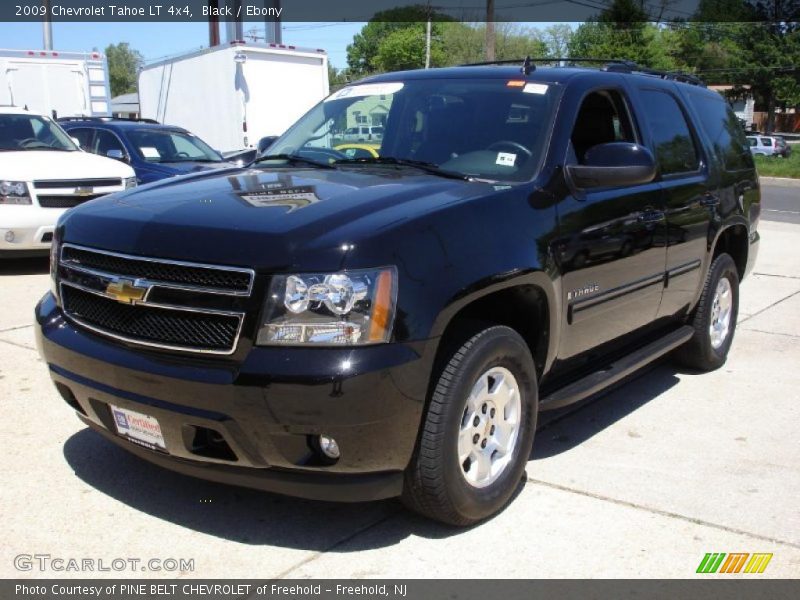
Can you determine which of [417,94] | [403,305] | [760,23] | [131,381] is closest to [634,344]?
[417,94]

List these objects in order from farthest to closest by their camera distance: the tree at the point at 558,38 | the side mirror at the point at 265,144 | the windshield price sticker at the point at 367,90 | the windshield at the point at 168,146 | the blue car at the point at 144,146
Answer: the tree at the point at 558,38
the windshield at the point at 168,146
the blue car at the point at 144,146
the side mirror at the point at 265,144
the windshield price sticker at the point at 367,90

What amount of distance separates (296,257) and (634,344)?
2651mm

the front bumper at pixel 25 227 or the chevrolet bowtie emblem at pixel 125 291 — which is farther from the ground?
the chevrolet bowtie emblem at pixel 125 291

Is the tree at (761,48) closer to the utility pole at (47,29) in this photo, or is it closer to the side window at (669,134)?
the utility pole at (47,29)

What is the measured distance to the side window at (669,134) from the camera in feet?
16.3

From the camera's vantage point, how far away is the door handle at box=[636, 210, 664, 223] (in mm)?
4503

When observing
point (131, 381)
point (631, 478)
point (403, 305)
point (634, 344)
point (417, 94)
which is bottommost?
point (631, 478)

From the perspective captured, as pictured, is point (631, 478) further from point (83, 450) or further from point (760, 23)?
point (760, 23)

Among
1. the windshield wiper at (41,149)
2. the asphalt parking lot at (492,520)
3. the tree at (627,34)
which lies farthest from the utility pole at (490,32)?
the tree at (627,34)

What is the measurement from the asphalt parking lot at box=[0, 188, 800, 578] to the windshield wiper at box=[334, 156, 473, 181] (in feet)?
5.00

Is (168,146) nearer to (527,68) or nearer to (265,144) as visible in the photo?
(265,144)

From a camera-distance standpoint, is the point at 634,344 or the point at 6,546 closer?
the point at 6,546

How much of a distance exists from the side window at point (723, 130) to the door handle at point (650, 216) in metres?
1.28
